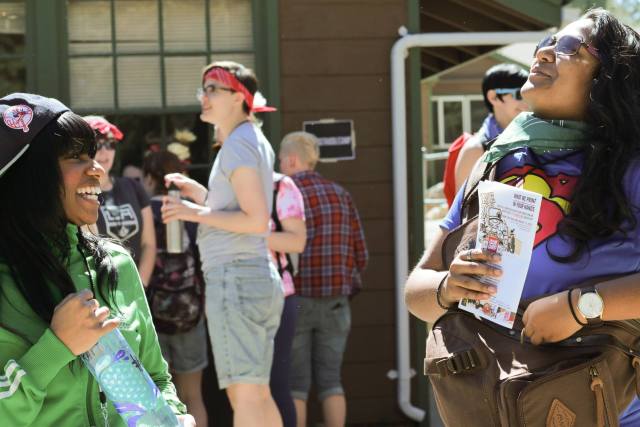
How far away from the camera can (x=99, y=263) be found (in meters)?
2.34

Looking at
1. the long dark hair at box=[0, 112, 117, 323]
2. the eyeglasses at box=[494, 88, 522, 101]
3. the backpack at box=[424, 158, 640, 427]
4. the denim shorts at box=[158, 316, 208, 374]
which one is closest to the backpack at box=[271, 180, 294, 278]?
the denim shorts at box=[158, 316, 208, 374]

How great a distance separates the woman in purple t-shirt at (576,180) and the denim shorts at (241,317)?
2047mm

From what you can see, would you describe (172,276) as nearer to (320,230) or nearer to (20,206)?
(320,230)

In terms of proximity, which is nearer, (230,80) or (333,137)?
(230,80)

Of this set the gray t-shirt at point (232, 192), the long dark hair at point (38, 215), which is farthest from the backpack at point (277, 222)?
the long dark hair at point (38, 215)

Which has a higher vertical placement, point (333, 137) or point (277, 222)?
point (333, 137)

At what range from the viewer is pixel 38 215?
218 centimetres

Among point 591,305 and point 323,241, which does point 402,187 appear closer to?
point 323,241

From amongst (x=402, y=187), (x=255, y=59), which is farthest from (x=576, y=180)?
(x=255, y=59)

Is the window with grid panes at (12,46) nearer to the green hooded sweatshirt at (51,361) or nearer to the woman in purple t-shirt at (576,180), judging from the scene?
the green hooded sweatshirt at (51,361)

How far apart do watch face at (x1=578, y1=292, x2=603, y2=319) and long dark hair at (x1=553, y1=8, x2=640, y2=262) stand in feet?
0.39

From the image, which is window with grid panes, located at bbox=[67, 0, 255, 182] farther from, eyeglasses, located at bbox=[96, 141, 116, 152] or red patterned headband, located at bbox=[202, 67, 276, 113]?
red patterned headband, located at bbox=[202, 67, 276, 113]

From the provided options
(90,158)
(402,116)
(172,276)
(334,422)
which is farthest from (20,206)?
(402,116)

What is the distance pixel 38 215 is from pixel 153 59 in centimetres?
454
